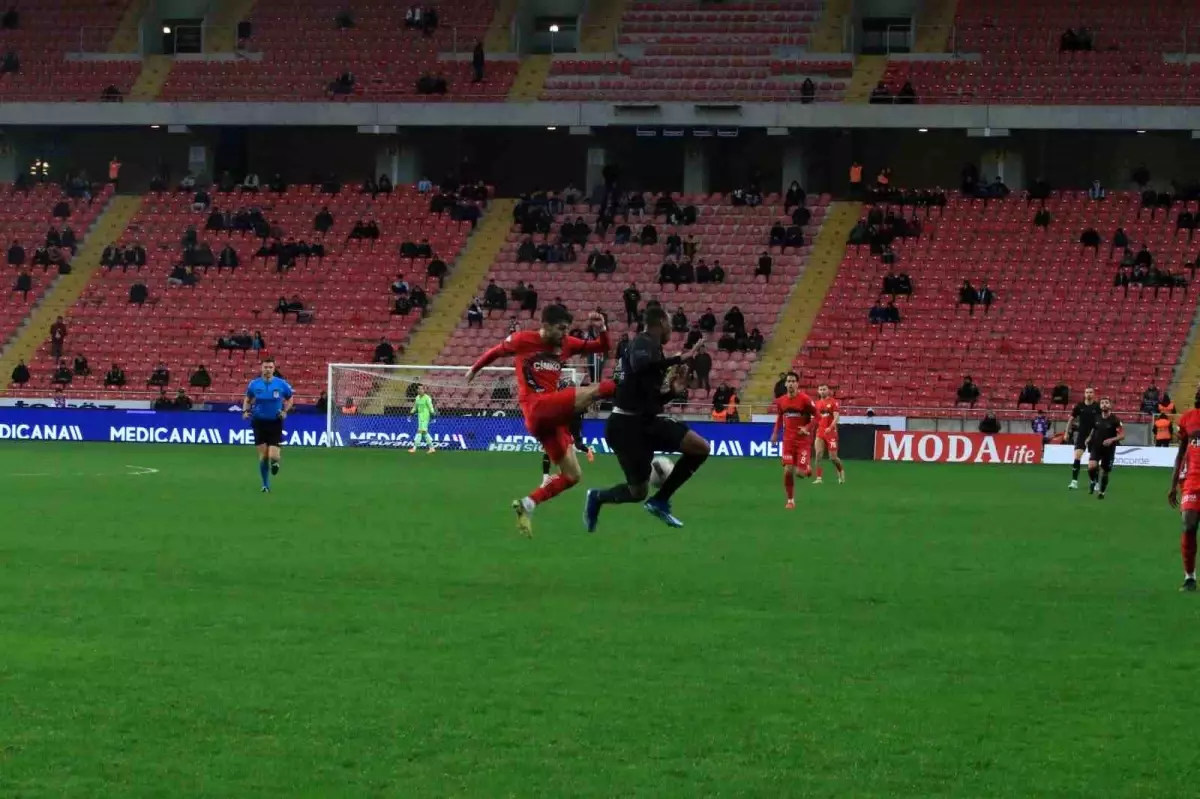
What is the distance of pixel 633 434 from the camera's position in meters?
18.5

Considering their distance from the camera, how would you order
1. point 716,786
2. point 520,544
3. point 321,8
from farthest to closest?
point 321,8 → point 520,544 → point 716,786

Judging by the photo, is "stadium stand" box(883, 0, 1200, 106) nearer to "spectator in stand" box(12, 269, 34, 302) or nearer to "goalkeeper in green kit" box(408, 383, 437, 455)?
"goalkeeper in green kit" box(408, 383, 437, 455)

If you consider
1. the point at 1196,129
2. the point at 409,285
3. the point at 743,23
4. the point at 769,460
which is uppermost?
the point at 743,23

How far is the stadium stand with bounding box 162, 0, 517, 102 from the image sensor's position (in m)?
60.5

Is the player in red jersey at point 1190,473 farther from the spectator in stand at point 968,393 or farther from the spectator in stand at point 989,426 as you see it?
the spectator in stand at point 968,393

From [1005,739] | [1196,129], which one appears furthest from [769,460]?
[1005,739]

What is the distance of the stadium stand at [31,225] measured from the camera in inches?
2286

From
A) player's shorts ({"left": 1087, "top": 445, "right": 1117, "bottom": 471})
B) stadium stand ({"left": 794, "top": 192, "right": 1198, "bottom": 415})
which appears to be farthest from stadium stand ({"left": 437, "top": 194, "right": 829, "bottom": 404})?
player's shorts ({"left": 1087, "top": 445, "right": 1117, "bottom": 471})

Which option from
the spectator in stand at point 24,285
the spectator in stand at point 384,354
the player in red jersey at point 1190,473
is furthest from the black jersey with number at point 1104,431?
the spectator in stand at point 24,285

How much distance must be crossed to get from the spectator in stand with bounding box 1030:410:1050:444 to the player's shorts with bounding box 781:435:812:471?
18845 mm

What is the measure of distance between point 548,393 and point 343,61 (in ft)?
148

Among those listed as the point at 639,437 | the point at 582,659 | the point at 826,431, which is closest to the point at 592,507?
the point at 639,437

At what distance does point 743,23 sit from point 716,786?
2131 inches

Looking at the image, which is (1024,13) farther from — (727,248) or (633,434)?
(633,434)
